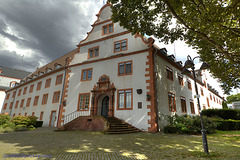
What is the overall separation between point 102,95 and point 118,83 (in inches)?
104

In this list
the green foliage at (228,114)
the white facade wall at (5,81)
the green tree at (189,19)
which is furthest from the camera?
the white facade wall at (5,81)

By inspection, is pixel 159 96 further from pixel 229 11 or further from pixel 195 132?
pixel 229 11

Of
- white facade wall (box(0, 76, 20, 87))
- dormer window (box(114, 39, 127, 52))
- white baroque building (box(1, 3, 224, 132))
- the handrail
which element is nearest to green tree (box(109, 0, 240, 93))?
white baroque building (box(1, 3, 224, 132))

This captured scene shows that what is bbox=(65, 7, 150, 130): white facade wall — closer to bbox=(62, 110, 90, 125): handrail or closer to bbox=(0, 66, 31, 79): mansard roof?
bbox=(62, 110, 90, 125): handrail

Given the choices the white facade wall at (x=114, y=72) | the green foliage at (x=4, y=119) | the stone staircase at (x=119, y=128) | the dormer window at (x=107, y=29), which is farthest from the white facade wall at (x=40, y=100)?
the stone staircase at (x=119, y=128)

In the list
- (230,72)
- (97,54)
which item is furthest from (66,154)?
(230,72)

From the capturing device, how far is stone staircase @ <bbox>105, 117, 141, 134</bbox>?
11.5 meters

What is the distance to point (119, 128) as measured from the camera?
12.1 metres

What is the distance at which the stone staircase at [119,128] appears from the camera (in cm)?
1146

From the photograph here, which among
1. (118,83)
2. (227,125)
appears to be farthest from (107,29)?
(227,125)

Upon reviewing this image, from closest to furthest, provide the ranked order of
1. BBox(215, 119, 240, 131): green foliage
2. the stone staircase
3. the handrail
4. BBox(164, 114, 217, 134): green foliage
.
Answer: BBox(164, 114, 217, 134): green foliage
the stone staircase
BBox(215, 119, 240, 131): green foliage
the handrail

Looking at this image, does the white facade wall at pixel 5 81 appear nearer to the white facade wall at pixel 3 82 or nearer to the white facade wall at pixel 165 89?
the white facade wall at pixel 3 82

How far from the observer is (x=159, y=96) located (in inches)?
535

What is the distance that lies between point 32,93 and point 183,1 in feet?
93.5
